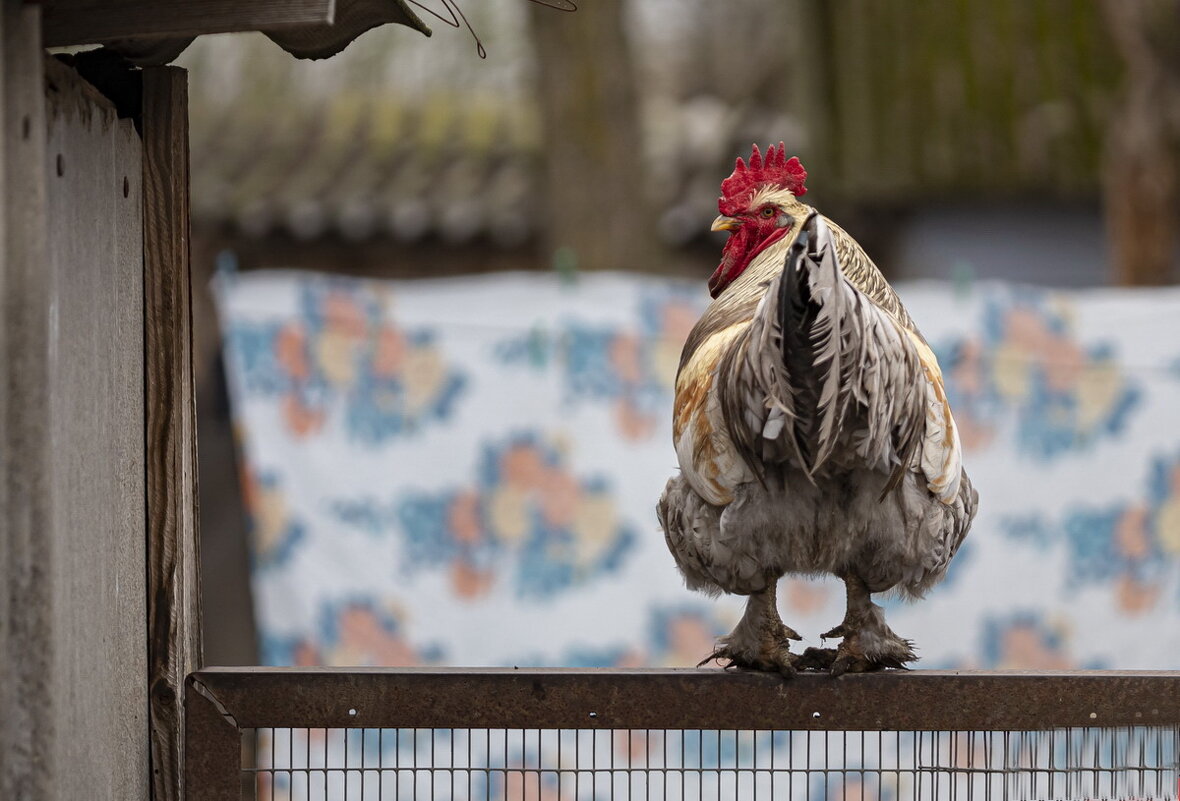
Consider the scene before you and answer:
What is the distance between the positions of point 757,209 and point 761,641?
0.91 metres

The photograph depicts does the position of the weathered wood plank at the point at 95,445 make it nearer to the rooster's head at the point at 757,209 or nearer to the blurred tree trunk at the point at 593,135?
the rooster's head at the point at 757,209

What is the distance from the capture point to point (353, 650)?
4.20 metres

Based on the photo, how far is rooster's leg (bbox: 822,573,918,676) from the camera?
7.19 feet

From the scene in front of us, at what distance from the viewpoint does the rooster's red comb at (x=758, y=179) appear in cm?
268

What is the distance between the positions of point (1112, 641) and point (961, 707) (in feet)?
8.41

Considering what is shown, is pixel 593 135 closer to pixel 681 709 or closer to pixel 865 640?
pixel 865 640

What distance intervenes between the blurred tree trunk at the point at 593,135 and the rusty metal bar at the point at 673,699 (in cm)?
299

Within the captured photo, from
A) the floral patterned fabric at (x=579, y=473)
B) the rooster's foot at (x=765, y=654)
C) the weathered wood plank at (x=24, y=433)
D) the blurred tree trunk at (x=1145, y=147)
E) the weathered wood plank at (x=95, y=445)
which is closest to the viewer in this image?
the weathered wood plank at (x=24, y=433)

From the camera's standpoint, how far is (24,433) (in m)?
1.34

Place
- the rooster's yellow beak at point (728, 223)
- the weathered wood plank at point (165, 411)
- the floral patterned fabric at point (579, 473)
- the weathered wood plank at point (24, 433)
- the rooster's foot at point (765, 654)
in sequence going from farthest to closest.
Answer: the floral patterned fabric at point (579, 473) < the rooster's yellow beak at point (728, 223) < the rooster's foot at point (765, 654) < the weathered wood plank at point (165, 411) < the weathered wood plank at point (24, 433)

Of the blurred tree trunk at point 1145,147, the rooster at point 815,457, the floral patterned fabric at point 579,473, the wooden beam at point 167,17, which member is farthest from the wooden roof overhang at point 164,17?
the blurred tree trunk at point 1145,147

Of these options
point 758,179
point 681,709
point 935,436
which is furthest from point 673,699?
point 758,179

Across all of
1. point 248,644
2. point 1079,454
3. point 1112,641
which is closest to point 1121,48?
point 1079,454

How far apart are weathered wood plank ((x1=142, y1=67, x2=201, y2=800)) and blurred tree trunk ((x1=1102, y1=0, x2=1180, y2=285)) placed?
3864 mm
